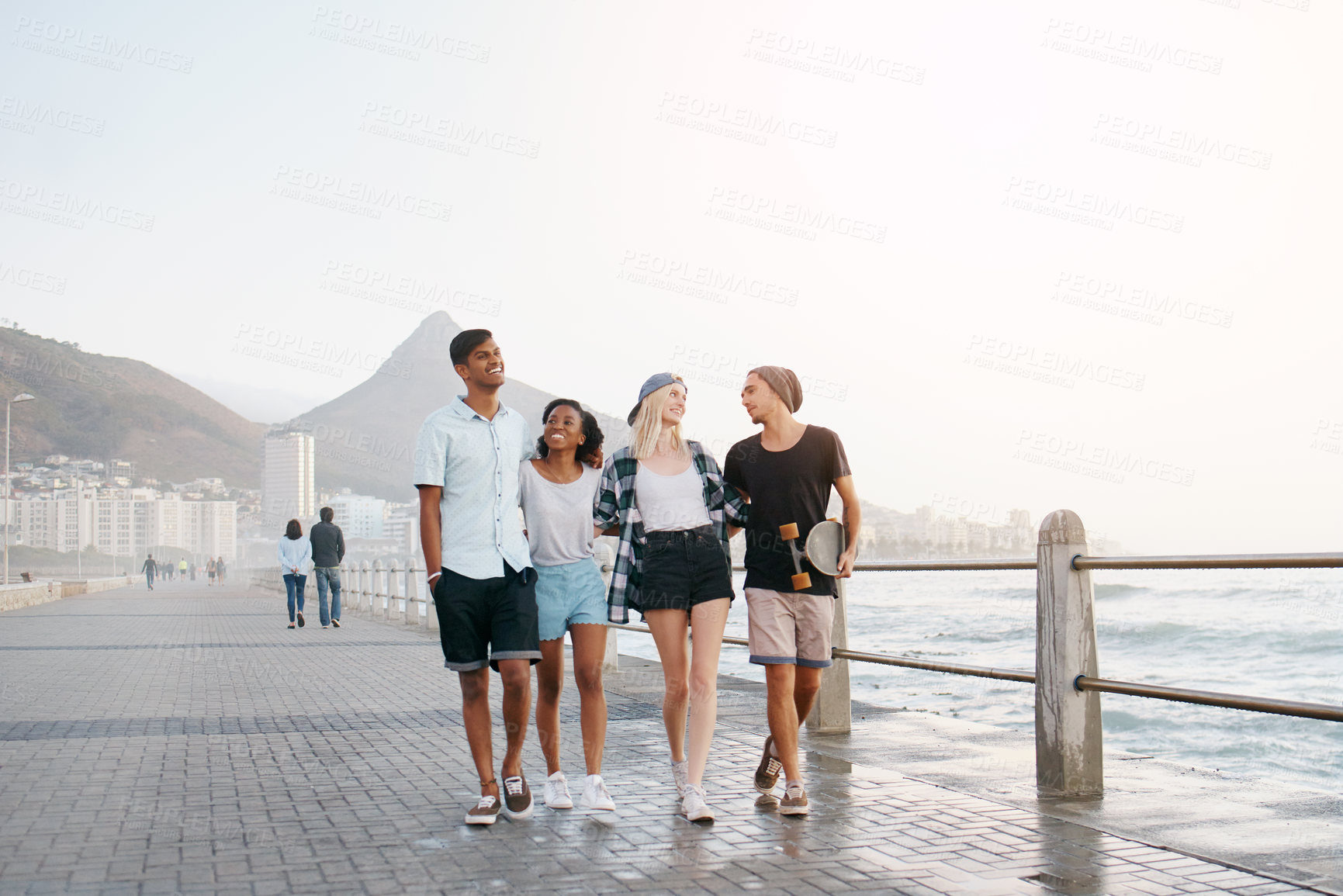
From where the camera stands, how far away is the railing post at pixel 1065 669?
5.06m

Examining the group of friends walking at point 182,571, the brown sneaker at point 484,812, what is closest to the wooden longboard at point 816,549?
the brown sneaker at point 484,812

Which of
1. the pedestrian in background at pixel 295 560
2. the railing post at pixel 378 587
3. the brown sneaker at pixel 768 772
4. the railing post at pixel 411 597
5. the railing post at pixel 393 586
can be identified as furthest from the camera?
the railing post at pixel 378 587

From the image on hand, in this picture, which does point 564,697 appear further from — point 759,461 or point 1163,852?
point 1163,852

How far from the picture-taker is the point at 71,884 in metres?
3.79

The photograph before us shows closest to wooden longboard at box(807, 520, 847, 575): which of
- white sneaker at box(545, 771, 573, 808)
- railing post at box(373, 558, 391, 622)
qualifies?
white sneaker at box(545, 771, 573, 808)

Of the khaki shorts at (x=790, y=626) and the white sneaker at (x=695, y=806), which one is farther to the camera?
the khaki shorts at (x=790, y=626)

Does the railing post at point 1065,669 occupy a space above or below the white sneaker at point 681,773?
above

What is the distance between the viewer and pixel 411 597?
19688 millimetres

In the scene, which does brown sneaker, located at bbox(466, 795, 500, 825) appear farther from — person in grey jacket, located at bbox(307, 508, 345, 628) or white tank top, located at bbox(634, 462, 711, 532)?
person in grey jacket, located at bbox(307, 508, 345, 628)

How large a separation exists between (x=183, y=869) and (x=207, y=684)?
23.8ft

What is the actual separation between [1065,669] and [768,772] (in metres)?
1.39

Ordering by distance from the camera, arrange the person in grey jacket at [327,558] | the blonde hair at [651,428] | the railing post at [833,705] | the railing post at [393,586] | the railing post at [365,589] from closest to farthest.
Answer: the blonde hair at [651,428] < the railing post at [833,705] < the person in grey jacket at [327,558] < the railing post at [393,586] < the railing post at [365,589]

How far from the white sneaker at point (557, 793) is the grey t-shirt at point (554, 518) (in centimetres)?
95

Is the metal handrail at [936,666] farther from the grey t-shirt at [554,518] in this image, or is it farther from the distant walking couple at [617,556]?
the grey t-shirt at [554,518]
